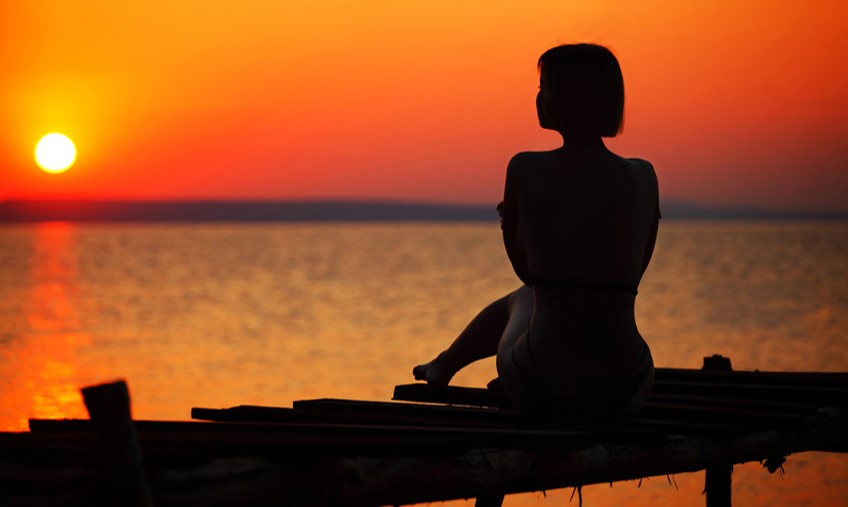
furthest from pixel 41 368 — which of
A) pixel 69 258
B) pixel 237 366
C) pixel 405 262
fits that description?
pixel 69 258

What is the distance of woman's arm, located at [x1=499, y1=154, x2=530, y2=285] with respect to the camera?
20.1ft

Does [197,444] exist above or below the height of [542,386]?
below

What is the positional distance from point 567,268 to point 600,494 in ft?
37.3

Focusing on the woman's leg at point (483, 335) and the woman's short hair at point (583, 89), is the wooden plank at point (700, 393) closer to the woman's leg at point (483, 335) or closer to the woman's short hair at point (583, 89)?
the woman's leg at point (483, 335)

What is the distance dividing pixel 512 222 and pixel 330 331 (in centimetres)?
3423

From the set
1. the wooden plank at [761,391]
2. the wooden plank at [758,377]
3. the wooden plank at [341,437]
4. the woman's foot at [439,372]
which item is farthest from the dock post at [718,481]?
the wooden plank at [341,437]

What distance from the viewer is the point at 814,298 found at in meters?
54.7

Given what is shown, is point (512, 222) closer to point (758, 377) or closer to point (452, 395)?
point (452, 395)

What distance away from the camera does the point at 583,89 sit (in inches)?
231

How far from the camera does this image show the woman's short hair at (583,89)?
582cm

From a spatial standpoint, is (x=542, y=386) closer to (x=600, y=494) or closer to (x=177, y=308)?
(x=600, y=494)

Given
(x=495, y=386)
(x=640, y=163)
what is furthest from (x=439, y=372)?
(x=640, y=163)

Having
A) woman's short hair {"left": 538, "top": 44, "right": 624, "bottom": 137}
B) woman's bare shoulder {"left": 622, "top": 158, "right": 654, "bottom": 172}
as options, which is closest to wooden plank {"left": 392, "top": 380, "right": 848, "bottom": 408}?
woman's bare shoulder {"left": 622, "top": 158, "right": 654, "bottom": 172}

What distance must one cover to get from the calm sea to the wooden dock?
3.08 meters
